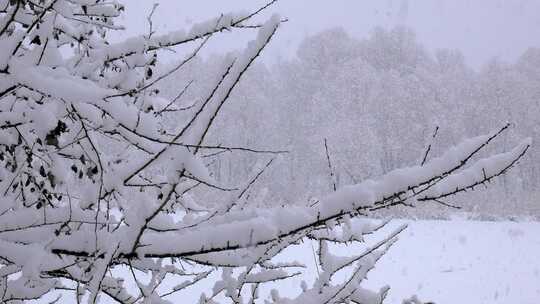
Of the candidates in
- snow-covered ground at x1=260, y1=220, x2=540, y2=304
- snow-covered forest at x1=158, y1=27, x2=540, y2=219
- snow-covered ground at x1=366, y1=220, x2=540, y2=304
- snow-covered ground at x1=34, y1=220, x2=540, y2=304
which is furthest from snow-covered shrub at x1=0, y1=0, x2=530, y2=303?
snow-covered forest at x1=158, y1=27, x2=540, y2=219

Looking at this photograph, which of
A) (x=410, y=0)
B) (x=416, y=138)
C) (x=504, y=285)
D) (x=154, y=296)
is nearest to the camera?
(x=154, y=296)

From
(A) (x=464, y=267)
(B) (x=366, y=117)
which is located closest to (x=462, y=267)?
(A) (x=464, y=267)

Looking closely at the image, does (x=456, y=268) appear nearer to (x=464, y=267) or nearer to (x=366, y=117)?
(x=464, y=267)

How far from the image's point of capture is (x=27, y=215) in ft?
4.14

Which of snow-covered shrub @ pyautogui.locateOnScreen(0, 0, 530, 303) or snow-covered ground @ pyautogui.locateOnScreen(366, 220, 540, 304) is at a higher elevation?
snow-covered ground @ pyautogui.locateOnScreen(366, 220, 540, 304)

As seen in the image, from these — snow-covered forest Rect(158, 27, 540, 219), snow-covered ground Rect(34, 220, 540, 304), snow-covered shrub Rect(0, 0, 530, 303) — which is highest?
snow-covered forest Rect(158, 27, 540, 219)

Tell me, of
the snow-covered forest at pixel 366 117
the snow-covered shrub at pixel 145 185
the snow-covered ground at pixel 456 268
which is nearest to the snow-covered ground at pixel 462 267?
the snow-covered ground at pixel 456 268

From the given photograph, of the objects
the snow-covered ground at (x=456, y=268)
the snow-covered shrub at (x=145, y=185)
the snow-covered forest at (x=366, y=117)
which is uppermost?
the snow-covered forest at (x=366, y=117)

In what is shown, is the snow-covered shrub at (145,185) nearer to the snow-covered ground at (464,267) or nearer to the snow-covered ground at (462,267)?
the snow-covered ground at (462,267)

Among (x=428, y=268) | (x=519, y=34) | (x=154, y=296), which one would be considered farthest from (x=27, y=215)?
(x=519, y=34)

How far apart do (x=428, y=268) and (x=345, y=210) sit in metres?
10.2

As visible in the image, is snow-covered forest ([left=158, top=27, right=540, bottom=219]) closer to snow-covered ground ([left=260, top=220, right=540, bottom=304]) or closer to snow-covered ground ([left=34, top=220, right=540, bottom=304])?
snow-covered ground ([left=260, top=220, right=540, bottom=304])

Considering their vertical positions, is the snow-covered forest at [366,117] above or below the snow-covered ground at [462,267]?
above

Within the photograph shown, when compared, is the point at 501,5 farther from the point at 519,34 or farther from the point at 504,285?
the point at 504,285
